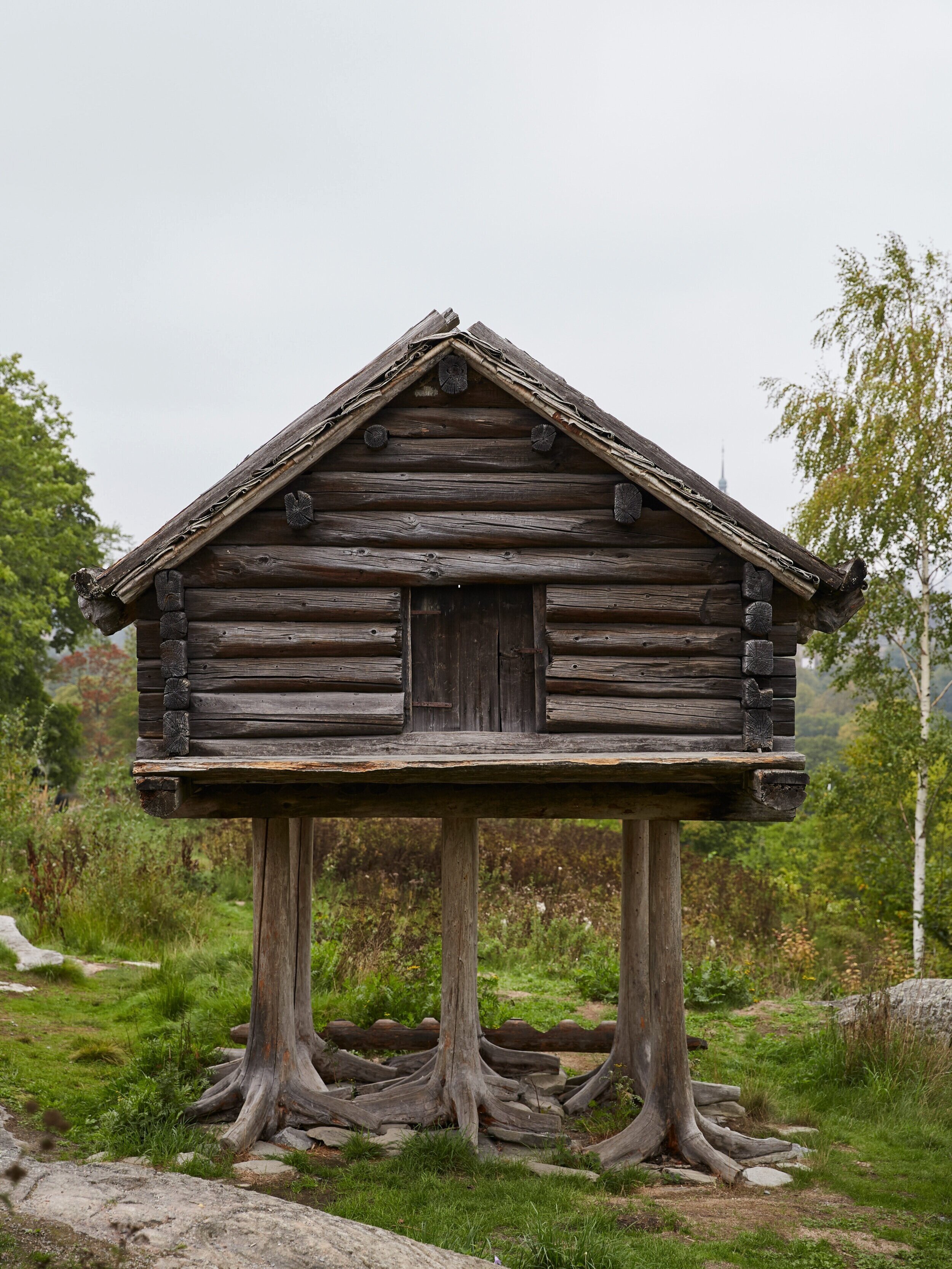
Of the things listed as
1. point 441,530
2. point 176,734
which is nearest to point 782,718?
point 441,530

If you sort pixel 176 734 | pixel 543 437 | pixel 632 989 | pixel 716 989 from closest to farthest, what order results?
pixel 176 734, pixel 543 437, pixel 632 989, pixel 716 989

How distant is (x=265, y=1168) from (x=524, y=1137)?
6.15ft

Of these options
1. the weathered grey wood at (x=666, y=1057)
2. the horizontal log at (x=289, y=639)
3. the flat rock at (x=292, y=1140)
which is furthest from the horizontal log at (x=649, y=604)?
the flat rock at (x=292, y=1140)

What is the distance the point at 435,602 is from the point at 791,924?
11.1 m

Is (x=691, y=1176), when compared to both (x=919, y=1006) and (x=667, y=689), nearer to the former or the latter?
(x=667, y=689)

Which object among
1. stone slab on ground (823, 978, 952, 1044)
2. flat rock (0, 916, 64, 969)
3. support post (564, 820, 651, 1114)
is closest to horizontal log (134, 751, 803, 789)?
support post (564, 820, 651, 1114)

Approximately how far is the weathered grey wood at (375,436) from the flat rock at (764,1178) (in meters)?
5.49

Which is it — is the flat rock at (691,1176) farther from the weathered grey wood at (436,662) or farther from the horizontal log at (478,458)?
the horizontal log at (478,458)

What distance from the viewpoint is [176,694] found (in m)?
6.46

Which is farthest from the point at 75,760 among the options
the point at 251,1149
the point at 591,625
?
the point at 591,625

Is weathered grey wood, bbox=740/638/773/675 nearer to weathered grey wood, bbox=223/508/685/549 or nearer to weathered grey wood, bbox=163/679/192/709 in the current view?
weathered grey wood, bbox=223/508/685/549

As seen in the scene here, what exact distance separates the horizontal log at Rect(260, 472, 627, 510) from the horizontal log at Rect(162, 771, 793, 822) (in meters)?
1.83

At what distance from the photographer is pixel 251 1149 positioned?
7098 mm

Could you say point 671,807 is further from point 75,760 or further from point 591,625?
point 75,760
